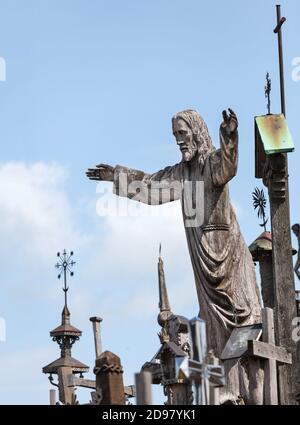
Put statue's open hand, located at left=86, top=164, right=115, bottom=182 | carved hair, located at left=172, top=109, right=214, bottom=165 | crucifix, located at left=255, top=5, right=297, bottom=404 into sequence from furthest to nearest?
statue's open hand, located at left=86, top=164, right=115, bottom=182
carved hair, located at left=172, top=109, right=214, bottom=165
crucifix, located at left=255, top=5, right=297, bottom=404

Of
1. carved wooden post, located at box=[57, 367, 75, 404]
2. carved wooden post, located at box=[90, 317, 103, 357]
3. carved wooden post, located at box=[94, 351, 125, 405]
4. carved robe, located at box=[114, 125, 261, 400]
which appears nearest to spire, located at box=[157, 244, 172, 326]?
carved wooden post, located at box=[90, 317, 103, 357]

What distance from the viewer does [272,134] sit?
59.8 feet

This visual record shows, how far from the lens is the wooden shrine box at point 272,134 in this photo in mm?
18016

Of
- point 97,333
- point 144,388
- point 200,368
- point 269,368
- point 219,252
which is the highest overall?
point 219,252

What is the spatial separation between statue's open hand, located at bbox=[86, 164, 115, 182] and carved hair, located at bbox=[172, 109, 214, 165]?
45.9 inches

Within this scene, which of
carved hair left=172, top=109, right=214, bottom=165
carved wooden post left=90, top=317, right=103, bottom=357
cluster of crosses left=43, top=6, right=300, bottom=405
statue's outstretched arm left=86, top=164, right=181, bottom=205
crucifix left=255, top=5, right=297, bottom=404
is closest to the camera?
cluster of crosses left=43, top=6, right=300, bottom=405

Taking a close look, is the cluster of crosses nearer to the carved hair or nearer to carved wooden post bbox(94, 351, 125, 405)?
carved wooden post bbox(94, 351, 125, 405)

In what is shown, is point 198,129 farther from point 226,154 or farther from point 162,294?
point 162,294

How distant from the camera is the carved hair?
18.8 metres

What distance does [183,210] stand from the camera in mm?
18625

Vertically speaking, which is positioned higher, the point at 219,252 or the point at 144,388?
the point at 219,252

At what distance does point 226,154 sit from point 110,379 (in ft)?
14.5

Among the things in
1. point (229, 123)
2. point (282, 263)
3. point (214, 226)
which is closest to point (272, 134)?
point (229, 123)
